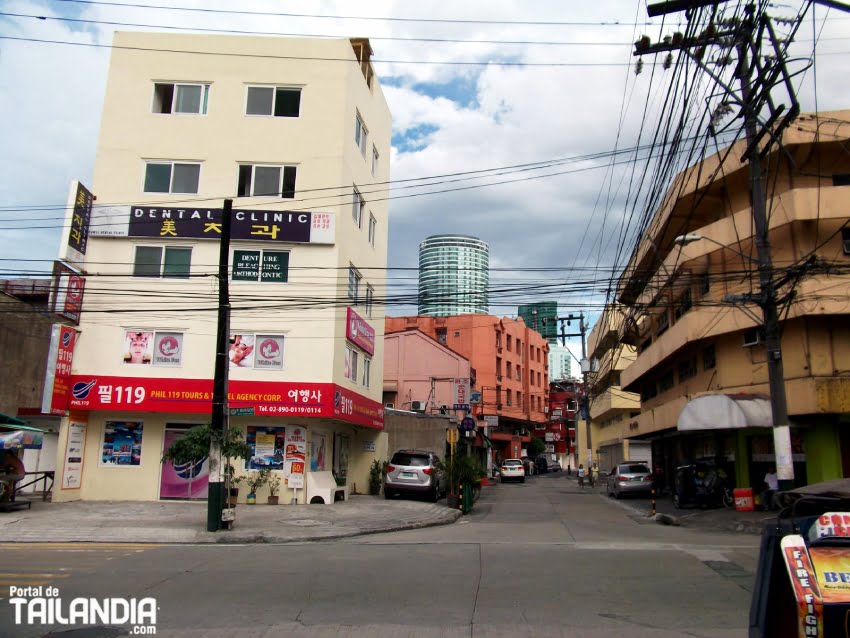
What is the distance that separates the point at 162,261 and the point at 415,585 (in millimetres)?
16622

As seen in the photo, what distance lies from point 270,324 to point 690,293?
639 inches

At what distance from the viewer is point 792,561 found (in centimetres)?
433

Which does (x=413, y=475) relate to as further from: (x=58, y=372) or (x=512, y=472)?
(x=512, y=472)

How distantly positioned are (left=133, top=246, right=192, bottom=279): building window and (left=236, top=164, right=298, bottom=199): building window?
110 inches

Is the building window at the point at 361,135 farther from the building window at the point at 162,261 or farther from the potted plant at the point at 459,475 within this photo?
the potted plant at the point at 459,475

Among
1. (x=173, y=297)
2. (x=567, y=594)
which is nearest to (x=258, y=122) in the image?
(x=173, y=297)

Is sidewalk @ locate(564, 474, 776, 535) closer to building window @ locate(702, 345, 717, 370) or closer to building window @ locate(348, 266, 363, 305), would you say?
building window @ locate(702, 345, 717, 370)

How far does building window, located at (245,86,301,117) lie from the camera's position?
2380 centimetres

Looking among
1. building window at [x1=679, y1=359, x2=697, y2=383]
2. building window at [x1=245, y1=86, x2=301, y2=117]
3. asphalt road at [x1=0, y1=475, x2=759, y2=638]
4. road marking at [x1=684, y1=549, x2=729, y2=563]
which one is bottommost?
asphalt road at [x1=0, y1=475, x2=759, y2=638]

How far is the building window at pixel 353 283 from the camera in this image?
80.0ft

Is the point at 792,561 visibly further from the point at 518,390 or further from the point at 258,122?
the point at 518,390

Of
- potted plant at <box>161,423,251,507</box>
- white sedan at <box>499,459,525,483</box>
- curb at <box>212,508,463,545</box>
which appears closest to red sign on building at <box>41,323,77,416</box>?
potted plant at <box>161,423,251,507</box>

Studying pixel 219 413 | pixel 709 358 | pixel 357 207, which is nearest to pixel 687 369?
pixel 709 358

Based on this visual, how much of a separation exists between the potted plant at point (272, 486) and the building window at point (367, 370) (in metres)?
6.76
